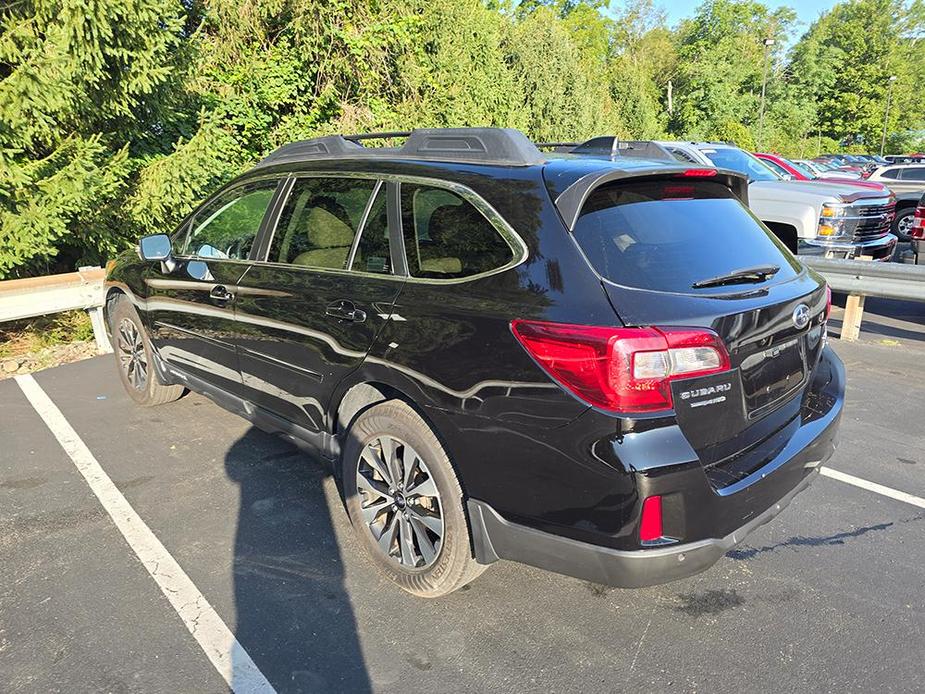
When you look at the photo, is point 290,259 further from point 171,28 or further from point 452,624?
point 171,28

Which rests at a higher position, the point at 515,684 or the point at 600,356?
the point at 600,356

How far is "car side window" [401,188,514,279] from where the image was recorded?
2623mm

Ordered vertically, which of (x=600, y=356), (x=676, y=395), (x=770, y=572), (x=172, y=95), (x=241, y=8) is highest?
(x=241, y=8)

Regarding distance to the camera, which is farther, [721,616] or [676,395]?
[721,616]

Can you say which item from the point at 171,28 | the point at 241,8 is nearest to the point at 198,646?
the point at 171,28

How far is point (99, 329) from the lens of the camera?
23.1ft

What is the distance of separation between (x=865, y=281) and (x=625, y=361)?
614 cm

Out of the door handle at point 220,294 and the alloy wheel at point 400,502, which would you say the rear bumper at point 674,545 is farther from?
the door handle at point 220,294

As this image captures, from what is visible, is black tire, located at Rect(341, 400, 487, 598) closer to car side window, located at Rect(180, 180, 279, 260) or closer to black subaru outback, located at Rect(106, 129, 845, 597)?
black subaru outback, located at Rect(106, 129, 845, 597)

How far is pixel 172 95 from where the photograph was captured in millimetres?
7465

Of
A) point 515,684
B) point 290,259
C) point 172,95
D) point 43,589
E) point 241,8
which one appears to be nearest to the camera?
point 515,684

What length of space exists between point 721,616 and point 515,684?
3.08 feet

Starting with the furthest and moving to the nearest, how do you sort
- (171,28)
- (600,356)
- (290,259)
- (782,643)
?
(171,28) < (290,259) < (782,643) < (600,356)

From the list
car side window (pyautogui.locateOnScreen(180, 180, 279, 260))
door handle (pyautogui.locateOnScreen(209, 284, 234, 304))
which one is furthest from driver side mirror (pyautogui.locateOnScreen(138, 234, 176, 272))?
door handle (pyautogui.locateOnScreen(209, 284, 234, 304))
